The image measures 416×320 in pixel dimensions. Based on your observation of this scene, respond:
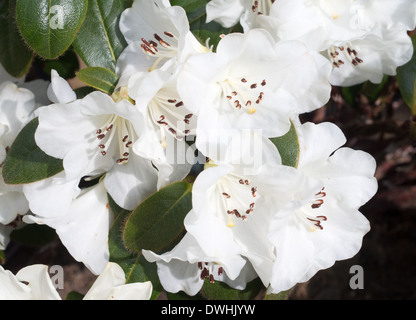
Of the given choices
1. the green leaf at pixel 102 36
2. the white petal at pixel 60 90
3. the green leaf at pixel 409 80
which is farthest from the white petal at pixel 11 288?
the green leaf at pixel 409 80

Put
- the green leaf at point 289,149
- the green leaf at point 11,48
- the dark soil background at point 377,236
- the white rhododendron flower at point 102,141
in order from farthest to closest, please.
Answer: the dark soil background at point 377,236 < the green leaf at point 11,48 < the green leaf at point 289,149 < the white rhododendron flower at point 102,141

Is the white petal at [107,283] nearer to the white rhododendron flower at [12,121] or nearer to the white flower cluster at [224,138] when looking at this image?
the white flower cluster at [224,138]

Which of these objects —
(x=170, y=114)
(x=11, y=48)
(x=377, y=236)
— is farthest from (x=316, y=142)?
(x=377, y=236)

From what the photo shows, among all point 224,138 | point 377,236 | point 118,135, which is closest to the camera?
point 224,138

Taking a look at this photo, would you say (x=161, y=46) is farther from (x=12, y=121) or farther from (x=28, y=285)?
(x=28, y=285)

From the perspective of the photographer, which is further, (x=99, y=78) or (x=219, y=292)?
(x=219, y=292)

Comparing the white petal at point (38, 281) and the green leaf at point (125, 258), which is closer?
the white petal at point (38, 281)
